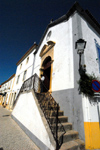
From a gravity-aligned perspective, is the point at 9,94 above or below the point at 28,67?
below

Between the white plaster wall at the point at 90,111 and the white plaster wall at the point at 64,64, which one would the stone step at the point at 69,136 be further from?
the white plaster wall at the point at 64,64

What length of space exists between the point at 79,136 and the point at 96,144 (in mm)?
578

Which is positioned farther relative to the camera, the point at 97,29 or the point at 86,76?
the point at 97,29

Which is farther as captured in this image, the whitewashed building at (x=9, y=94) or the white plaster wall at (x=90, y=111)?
the whitewashed building at (x=9, y=94)

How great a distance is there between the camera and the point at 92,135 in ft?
9.36

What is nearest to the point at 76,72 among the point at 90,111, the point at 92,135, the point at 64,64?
the point at 64,64

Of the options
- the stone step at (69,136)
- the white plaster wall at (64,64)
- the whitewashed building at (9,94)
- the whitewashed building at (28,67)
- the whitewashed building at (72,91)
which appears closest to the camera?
the stone step at (69,136)

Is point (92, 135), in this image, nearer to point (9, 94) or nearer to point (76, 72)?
point (76, 72)

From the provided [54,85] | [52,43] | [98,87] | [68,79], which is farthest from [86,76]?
[52,43]

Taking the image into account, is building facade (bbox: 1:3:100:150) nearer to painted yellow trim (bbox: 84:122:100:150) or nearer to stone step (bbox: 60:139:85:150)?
painted yellow trim (bbox: 84:122:100:150)

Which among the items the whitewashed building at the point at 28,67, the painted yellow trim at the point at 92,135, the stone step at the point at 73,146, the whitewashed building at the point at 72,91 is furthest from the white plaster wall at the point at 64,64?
the whitewashed building at the point at 28,67

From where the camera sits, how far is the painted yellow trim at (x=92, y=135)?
2752 millimetres

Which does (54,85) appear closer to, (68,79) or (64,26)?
(68,79)

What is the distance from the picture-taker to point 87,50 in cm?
463
